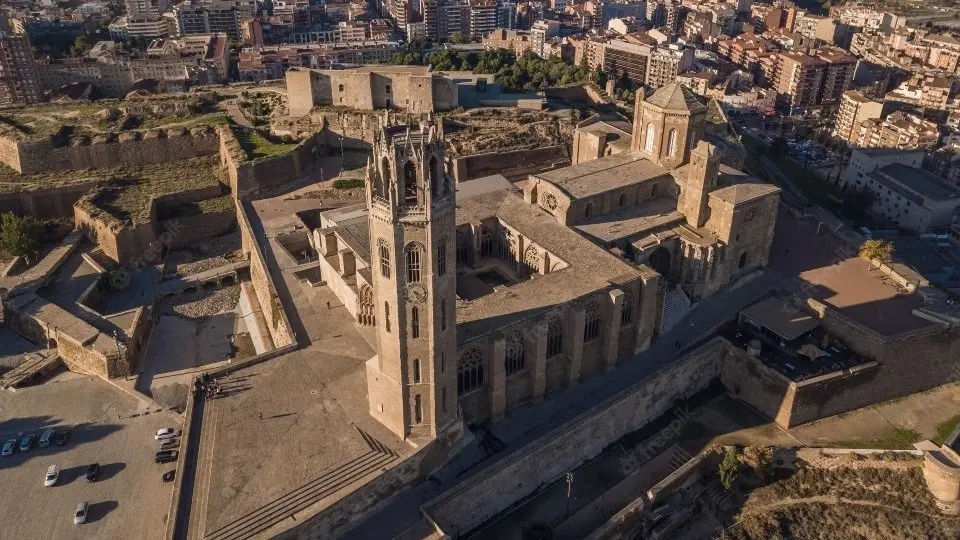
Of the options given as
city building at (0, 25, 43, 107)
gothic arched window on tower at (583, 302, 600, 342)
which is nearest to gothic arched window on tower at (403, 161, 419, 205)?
gothic arched window on tower at (583, 302, 600, 342)

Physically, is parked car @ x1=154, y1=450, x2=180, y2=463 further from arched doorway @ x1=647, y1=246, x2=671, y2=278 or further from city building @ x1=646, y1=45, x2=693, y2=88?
city building @ x1=646, y1=45, x2=693, y2=88

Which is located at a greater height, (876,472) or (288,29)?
(288,29)

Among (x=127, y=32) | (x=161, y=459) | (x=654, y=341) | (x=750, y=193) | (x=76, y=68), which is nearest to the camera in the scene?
(x=161, y=459)

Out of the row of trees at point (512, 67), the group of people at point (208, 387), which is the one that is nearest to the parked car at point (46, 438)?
the group of people at point (208, 387)

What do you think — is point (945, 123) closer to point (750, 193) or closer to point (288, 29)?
point (750, 193)

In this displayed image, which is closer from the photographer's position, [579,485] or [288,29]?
[579,485]

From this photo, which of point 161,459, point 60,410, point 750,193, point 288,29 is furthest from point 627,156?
point 288,29
